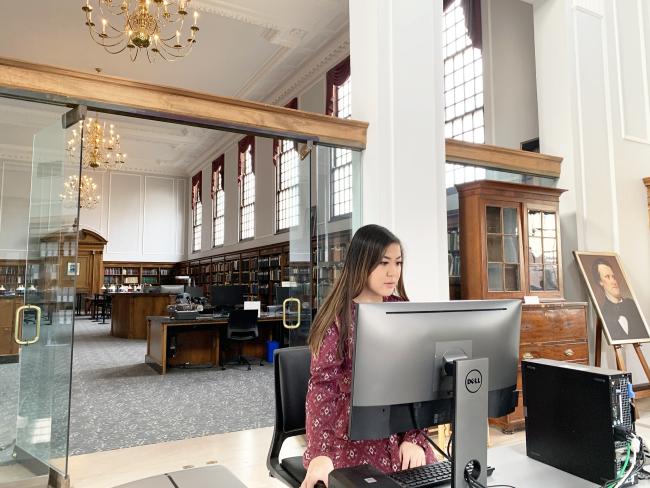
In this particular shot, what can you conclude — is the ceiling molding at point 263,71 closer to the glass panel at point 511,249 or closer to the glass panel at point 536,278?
the glass panel at point 511,249

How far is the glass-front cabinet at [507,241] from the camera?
4.61 meters

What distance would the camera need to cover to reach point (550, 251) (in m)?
4.98

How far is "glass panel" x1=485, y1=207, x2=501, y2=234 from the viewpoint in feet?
15.4

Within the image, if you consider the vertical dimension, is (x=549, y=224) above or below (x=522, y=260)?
above

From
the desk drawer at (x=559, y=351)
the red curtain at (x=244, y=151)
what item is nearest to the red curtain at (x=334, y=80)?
the red curtain at (x=244, y=151)

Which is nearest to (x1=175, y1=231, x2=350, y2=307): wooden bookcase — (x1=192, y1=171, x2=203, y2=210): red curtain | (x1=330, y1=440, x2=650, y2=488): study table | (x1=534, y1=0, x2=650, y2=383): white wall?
(x1=330, y1=440, x2=650, y2=488): study table

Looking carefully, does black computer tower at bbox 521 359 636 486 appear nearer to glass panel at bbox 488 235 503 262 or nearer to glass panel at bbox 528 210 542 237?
glass panel at bbox 488 235 503 262

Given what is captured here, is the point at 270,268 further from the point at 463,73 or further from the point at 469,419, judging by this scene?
the point at 469,419

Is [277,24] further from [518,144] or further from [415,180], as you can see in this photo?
[415,180]

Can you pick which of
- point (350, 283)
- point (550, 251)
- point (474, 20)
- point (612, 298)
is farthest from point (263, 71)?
point (350, 283)

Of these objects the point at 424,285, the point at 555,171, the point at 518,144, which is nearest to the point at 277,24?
the point at 518,144

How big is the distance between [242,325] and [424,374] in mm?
6608

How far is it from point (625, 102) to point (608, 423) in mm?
5395

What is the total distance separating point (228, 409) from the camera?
5.25 m
